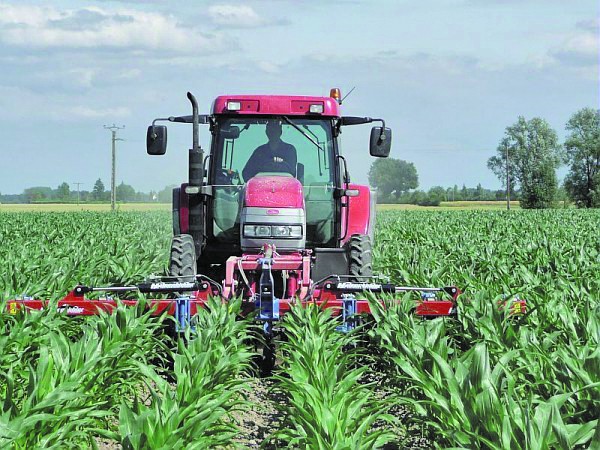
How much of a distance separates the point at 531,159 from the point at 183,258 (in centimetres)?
9300

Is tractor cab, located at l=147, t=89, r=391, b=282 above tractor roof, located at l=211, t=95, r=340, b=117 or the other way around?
the other way around

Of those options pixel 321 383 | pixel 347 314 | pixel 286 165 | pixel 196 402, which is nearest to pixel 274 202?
pixel 286 165

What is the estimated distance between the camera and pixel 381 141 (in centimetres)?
855

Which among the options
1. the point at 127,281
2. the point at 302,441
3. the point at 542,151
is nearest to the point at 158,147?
the point at 127,281

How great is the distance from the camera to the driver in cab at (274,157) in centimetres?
862

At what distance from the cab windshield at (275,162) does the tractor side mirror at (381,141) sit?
0.43 metres

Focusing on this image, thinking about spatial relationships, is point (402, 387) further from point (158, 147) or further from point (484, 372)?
point (158, 147)

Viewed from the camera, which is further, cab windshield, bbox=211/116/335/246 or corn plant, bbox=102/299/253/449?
cab windshield, bbox=211/116/335/246

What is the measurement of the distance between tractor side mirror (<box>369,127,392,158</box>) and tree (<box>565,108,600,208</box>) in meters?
83.6

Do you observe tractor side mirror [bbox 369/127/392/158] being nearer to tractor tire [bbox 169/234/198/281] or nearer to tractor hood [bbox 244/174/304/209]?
tractor hood [bbox 244/174/304/209]

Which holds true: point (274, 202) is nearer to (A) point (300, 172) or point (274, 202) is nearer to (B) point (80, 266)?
(A) point (300, 172)

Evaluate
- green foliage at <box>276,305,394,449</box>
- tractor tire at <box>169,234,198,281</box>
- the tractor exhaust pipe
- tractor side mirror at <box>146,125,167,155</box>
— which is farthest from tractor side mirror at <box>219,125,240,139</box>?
green foliage at <box>276,305,394,449</box>

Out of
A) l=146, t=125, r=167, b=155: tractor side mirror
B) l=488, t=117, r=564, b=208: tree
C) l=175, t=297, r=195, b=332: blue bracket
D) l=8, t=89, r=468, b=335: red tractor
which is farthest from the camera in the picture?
l=488, t=117, r=564, b=208: tree

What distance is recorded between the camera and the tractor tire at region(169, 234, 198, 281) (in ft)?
26.4
